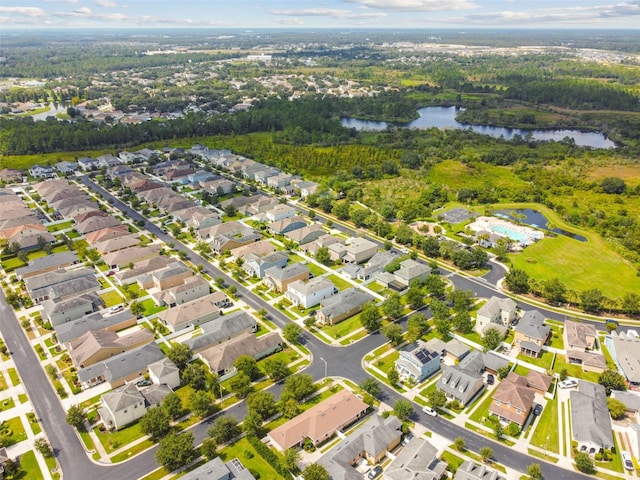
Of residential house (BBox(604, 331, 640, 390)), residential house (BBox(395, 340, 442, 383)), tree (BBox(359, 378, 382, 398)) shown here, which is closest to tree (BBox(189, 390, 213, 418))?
tree (BBox(359, 378, 382, 398))

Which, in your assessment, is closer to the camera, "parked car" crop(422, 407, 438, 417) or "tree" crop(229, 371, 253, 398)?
"parked car" crop(422, 407, 438, 417)

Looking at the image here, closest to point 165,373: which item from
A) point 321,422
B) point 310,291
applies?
point 321,422

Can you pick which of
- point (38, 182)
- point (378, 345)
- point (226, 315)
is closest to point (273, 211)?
point (226, 315)

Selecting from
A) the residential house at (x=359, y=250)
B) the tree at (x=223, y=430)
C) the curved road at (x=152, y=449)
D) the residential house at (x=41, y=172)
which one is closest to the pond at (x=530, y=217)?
the curved road at (x=152, y=449)

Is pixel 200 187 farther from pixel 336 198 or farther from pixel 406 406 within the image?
pixel 406 406

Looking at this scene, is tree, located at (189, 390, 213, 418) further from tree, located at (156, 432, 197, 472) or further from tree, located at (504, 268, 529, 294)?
tree, located at (504, 268, 529, 294)

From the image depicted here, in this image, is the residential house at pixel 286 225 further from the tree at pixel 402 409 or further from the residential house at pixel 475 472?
the residential house at pixel 475 472
